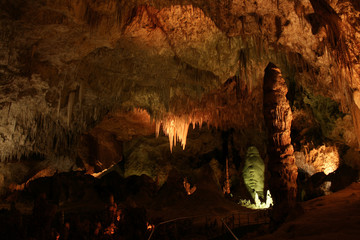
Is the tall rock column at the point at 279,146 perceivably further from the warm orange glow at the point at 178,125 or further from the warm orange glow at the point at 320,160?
the warm orange glow at the point at 320,160

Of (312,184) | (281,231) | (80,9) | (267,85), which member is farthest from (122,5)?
(312,184)

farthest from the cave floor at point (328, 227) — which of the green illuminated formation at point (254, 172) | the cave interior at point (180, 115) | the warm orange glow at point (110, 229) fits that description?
the green illuminated formation at point (254, 172)

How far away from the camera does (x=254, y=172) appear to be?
58.6 feet

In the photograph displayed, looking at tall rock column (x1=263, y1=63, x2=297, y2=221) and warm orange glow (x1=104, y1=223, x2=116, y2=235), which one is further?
warm orange glow (x1=104, y1=223, x2=116, y2=235)

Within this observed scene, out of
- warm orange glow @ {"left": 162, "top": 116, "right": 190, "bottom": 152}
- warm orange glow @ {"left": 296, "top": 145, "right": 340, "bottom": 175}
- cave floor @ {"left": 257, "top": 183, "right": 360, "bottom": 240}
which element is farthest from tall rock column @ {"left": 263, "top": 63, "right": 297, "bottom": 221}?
warm orange glow @ {"left": 296, "top": 145, "right": 340, "bottom": 175}

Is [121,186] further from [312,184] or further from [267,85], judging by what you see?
[267,85]

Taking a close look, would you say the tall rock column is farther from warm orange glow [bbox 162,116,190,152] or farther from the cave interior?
warm orange glow [bbox 162,116,190,152]

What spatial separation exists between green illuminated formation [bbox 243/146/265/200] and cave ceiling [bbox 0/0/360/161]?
431 centimetres

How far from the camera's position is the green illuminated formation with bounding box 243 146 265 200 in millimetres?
17500

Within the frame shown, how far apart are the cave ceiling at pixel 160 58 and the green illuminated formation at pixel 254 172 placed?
431cm

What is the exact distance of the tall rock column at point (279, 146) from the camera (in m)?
6.37

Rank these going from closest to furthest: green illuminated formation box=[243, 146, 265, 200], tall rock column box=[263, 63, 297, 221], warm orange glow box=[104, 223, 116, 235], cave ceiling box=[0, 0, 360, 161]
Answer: tall rock column box=[263, 63, 297, 221] → cave ceiling box=[0, 0, 360, 161] → warm orange glow box=[104, 223, 116, 235] → green illuminated formation box=[243, 146, 265, 200]

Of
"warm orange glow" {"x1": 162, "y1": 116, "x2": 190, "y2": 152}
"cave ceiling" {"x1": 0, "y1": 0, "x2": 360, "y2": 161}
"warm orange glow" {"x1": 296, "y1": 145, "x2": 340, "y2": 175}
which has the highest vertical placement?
"cave ceiling" {"x1": 0, "y1": 0, "x2": 360, "y2": 161}

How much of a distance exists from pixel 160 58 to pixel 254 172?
11.3 meters
